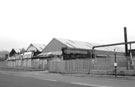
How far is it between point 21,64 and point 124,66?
37563 millimetres

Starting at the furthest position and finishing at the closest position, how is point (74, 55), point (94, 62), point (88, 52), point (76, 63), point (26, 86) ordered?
point (88, 52) < point (74, 55) < point (76, 63) < point (94, 62) < point (26, 86)

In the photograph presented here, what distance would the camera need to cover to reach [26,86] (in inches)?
490

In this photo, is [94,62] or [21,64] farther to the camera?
[21,64]

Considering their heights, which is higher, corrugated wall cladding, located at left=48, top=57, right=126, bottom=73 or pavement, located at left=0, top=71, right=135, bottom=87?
corrugated wall cladding, located at left=48, top=57, right=126, bottom=73

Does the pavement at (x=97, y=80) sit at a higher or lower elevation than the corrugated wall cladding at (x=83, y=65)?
lower

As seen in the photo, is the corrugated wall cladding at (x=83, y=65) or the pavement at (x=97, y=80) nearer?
the pavement at (x=97, y=80)

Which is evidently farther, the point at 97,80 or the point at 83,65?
the point at 83,65

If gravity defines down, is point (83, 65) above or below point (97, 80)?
above

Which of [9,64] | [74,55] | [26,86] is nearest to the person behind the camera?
[26,86]

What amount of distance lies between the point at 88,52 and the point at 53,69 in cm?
1938

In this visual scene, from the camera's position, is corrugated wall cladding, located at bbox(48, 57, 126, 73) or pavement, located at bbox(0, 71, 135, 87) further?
corrugated wall cladding, located at bbox(48, 57, 126, 73)

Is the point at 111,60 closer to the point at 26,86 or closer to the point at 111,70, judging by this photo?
the point at 111,70

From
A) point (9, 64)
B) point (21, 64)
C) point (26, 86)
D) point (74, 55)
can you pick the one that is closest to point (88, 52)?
point (74, 55)

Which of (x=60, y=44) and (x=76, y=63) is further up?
(x=60, y=44)
